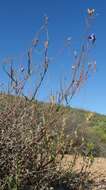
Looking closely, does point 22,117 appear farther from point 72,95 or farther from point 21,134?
point 72,95

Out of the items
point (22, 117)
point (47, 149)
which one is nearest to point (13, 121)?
point (22, 117)

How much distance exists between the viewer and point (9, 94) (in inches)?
234

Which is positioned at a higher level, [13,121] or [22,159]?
[13,121]

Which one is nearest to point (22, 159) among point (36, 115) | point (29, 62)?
point (36, 115)

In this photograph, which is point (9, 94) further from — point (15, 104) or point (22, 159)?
point (22, 159)

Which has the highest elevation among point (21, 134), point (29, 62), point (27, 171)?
point (29, 62)

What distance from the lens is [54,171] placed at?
20.1ft

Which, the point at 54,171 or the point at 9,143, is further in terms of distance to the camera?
the point at 54,171

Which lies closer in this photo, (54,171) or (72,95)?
(72,95)

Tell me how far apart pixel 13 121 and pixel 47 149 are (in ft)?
1.76

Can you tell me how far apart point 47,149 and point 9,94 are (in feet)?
2.43

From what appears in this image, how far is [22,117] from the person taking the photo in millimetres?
5797

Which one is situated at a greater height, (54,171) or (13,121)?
(13,121)

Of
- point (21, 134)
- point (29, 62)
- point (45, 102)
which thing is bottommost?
point (21, 134)
